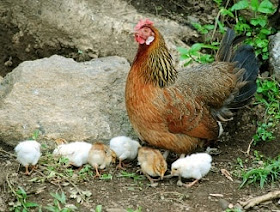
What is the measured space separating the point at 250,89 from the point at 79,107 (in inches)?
76.1

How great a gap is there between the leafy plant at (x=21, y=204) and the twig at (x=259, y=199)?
1925 millimetres

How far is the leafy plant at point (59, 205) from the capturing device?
5.46m

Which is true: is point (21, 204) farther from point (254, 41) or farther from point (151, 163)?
point (254, 41)

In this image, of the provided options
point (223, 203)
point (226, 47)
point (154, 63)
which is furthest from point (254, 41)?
point (223, 203)

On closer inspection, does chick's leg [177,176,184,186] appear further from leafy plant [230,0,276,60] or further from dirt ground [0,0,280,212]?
leafy plant [230,0,276,60]

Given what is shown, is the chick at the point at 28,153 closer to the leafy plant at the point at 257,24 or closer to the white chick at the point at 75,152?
the white chick at the point at 75,152

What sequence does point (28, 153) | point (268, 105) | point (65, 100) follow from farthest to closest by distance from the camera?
point (268, 105), point (65, 100), point (28, 153)

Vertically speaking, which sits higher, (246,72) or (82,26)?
(82,26)

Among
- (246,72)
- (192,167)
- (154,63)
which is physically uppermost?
(154,63)

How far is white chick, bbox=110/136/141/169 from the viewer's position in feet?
20.8

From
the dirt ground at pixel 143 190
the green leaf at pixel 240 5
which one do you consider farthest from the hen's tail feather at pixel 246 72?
the green leaf at pixel 240 5

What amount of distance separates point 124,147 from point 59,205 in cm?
107

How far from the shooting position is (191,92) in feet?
21.6

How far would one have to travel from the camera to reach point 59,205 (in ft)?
18.3
